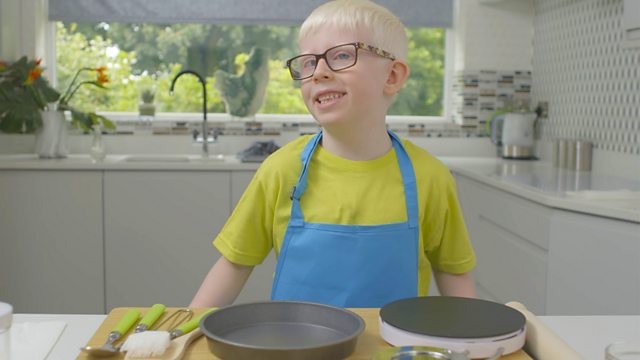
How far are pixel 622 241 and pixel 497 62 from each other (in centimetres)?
211

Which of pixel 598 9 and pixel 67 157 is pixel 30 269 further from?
pixel 598 9

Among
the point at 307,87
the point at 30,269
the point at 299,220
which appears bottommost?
the point at 30,269

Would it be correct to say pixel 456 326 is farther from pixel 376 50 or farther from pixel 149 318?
pixel 376 50

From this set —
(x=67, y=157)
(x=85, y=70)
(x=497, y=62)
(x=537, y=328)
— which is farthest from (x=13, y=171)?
(x=537, y=328)

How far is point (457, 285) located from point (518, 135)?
8.83ft

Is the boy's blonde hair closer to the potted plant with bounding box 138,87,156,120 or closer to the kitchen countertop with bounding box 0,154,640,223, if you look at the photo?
the kitchen countertop with bounding box 0,154,640,223

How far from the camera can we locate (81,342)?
1.11 meters

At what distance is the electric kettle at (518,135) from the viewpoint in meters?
3.88

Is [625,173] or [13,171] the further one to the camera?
[13,171]

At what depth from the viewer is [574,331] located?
1178mm

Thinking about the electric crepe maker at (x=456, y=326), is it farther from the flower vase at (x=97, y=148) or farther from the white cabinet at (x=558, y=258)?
the flower vase at (x=97, y=148)

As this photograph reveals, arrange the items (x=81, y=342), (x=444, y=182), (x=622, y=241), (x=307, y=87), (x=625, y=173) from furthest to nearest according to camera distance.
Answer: (x=625, y=173) → (x=622, y=241) → (x=444, y=182) → (x=307, y=87) → (x=81, y=342)

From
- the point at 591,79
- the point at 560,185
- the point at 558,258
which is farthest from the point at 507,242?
the point at 591,79

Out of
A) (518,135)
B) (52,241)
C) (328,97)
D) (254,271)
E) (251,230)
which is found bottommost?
(254,271)
